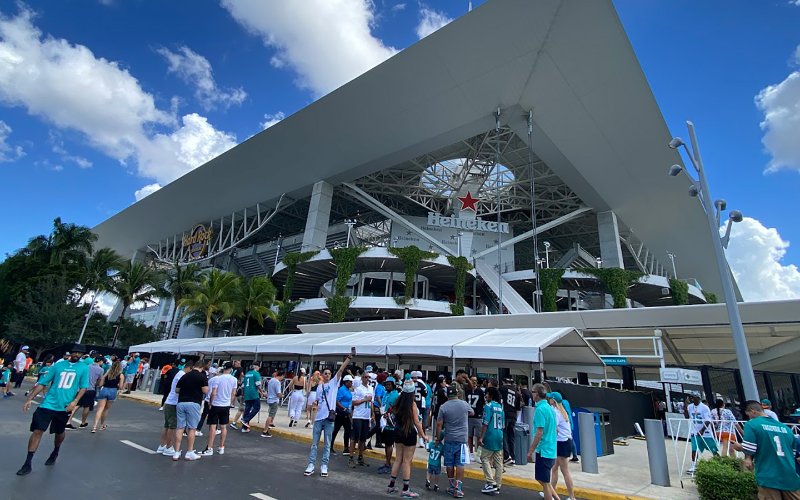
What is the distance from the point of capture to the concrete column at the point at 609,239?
37.8 m

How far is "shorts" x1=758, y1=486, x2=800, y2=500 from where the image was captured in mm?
4688

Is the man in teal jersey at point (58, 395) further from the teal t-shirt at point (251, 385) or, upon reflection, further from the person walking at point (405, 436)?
the teal t-shirt at point (251, 385)

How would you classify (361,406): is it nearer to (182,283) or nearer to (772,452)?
(772,452)

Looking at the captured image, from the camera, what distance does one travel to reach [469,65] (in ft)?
90.3

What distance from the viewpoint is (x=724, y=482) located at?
6566 mm

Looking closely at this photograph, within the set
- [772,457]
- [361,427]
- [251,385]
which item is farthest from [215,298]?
[772,457]

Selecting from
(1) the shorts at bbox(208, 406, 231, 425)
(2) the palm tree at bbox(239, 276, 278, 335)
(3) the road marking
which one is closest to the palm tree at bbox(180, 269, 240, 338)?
(2) the palm tree at bbox(239, 276, 278, 335)

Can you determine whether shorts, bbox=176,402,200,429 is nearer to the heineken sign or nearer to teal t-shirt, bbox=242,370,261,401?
teal t-shirt, bbox=242,370,261,401

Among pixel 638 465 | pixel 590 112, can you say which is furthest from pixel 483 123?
pixel 638 465

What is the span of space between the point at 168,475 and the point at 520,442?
23.7 ft

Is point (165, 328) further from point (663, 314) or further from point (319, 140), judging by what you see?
point (663, 314)

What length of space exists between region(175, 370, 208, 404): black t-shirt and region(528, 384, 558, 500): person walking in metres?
5.84

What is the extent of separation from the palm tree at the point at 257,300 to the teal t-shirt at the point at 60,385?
32.0 metres

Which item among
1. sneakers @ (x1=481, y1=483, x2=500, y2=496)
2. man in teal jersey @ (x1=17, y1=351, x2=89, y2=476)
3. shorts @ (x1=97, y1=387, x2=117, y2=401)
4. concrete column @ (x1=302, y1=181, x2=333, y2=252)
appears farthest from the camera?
concrete column @ (x1=302, y1=181, x2=333, y2=252)
